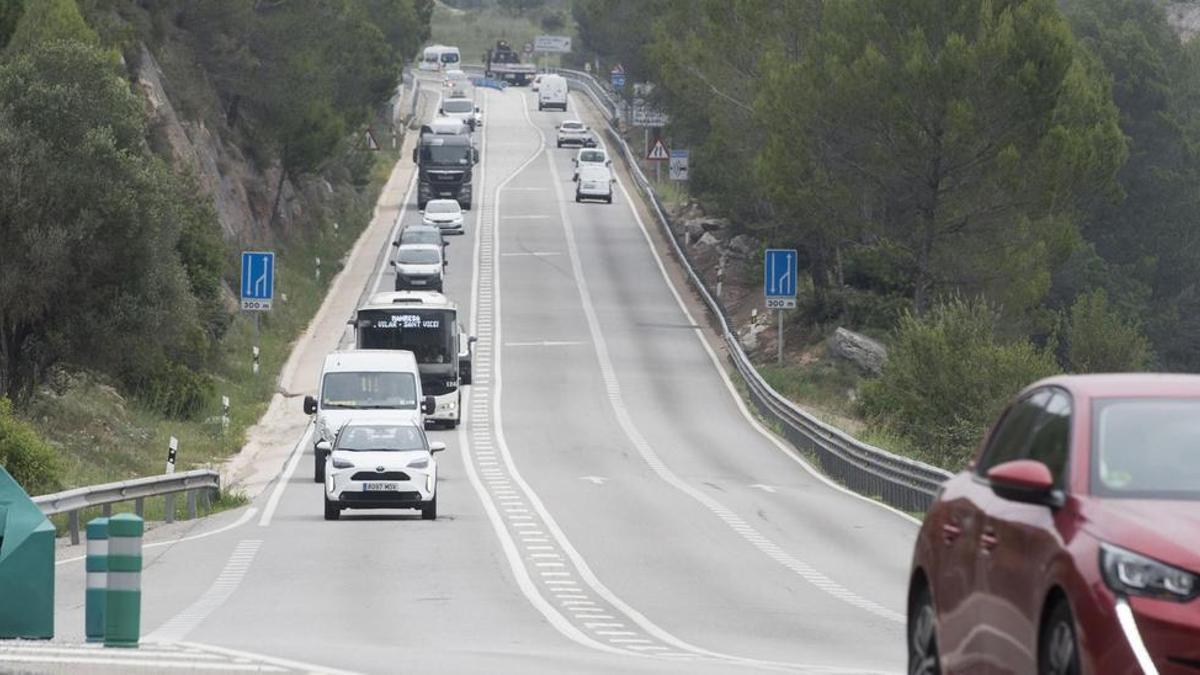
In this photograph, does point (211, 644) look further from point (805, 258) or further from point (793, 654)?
point (805, 258)

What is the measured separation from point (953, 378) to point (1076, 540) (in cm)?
3669

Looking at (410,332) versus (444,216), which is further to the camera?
(444,216)

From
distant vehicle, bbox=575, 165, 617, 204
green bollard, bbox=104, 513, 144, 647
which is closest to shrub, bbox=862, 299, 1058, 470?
green bollard, bbox=104, 513, 144, 647

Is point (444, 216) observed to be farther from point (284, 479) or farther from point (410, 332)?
point (284, 479)

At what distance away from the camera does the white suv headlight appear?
6703 mm

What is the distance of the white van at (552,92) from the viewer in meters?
138

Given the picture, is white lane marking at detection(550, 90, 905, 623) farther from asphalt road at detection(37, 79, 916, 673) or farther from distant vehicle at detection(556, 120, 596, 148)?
distant vehicle at detection(556, 120, 596, 148)

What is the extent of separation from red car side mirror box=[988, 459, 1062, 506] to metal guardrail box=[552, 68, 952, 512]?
19664 mm

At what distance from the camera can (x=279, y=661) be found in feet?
39.9

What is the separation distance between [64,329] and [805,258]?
40.3 meters

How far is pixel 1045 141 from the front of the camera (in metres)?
52.6

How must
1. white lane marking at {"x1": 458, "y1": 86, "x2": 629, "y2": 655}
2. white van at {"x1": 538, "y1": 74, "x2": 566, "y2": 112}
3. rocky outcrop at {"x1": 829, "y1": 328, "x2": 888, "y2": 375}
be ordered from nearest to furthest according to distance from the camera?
white lane marking at {"x1": 458, "y1": 86, "x2": 629, "y2": 655}
rocky outcrop at {"x1": 829, "y1": 328, "x2": 888, "y2": 375}
white van at {"x1": 538, "y1": 74, "x2": 566, "y2": 112}

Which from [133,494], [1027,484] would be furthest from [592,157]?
[1027,484]

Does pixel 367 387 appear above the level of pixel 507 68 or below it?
below
